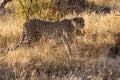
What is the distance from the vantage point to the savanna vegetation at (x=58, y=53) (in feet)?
20.9

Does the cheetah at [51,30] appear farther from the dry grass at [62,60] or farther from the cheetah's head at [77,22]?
the dry grass at [62,60]

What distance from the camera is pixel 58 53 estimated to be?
714cm

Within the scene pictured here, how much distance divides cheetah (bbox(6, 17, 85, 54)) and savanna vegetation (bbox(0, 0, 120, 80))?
16 centimetres

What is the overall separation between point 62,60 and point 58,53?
286 millimetres

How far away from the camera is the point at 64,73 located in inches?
256

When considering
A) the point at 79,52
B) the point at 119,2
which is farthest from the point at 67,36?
the point at 119,2

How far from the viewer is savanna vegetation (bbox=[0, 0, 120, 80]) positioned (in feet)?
20.9

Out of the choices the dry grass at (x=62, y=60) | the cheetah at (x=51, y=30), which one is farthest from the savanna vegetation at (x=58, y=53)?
the cheetah at (x=51, y=30)

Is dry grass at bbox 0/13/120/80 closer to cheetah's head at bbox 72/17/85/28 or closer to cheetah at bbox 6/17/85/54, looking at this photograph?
cheetah at bbox 6/17/85/54

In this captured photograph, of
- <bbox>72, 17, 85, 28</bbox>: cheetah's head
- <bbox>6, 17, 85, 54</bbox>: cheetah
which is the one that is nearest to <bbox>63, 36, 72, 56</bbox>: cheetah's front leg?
<bbox>6, 17, 85, 54</bbox>: cheetah

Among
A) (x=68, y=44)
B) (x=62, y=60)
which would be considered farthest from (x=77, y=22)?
(x=62, y=60)

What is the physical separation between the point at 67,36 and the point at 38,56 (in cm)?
80

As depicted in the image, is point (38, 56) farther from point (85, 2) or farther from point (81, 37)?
point (85, 2)

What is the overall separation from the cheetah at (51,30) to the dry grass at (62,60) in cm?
17
